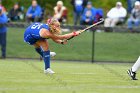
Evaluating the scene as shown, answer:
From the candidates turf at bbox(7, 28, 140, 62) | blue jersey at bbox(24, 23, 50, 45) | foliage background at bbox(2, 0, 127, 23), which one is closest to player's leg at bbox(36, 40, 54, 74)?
blue jersey at bbox(24, 23, 50, 45)

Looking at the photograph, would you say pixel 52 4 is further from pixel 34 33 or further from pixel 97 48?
pixel 34 33

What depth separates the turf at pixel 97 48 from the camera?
23.6 m

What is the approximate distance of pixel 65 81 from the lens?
14422 millimetres

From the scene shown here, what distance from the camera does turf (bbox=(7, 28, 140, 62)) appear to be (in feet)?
77.4

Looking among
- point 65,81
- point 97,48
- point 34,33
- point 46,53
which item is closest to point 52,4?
point 97,48

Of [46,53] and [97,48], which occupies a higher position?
[97,48]

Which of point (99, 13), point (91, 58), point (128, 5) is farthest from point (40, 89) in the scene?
point (128, 5)

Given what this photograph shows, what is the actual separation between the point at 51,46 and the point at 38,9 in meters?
3.66

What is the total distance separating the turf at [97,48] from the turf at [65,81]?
575 centimetres

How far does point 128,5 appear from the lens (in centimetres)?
2905

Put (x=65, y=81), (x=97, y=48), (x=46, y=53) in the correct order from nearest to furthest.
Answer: (x=65, y=81)
(x=46, y=53)
(x=97, y=48)

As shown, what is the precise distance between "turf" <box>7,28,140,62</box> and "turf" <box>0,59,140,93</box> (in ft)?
18.9

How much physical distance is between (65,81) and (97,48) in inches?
375

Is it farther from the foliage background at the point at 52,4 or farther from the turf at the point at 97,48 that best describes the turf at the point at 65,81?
the foliage background at the point at 52,4
